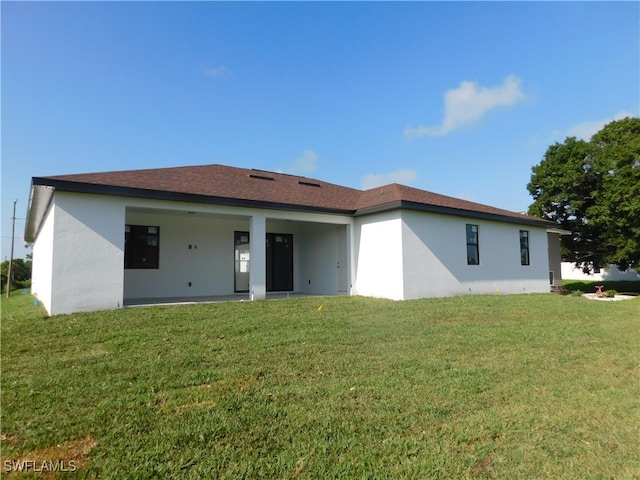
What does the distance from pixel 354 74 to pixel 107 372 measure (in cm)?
1354

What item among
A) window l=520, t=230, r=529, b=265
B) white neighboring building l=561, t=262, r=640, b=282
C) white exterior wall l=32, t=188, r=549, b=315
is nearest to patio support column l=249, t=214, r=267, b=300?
white exterior wall l=32, t=188, r=549, b=315

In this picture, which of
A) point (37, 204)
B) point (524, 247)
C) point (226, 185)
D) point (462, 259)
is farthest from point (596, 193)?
point (37, 204)

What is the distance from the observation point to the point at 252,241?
10.5 meters

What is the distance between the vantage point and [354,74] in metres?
13.8

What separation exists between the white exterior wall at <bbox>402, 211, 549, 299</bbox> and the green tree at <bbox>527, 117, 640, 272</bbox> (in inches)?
363

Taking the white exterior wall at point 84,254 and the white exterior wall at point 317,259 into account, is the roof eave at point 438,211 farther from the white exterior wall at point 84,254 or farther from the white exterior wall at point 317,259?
the white exterior wall at point 84,254

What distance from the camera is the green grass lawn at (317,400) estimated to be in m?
2.48

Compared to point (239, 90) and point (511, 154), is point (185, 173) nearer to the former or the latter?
point (239, 90)

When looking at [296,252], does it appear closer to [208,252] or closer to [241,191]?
[208,252]

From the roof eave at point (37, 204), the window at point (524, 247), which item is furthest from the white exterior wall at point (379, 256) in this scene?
the roof eave at point (37, 204)

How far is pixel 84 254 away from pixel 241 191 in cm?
478

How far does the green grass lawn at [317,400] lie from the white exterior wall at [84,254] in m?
1.09

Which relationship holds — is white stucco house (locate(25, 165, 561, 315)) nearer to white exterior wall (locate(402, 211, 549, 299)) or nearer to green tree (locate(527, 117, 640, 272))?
white exterior wall (locate(402, 211, 549, 299))

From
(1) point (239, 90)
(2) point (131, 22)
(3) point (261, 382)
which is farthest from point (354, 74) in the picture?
(3) point (261, 382)
